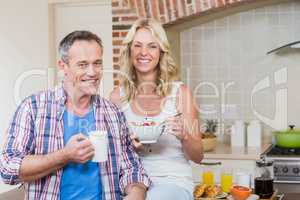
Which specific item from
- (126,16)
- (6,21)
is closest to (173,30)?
(126,16)

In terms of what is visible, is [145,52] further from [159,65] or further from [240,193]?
[240,193]

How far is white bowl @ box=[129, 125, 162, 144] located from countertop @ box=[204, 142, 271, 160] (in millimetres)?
2051

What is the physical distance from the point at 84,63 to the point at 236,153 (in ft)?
8.37

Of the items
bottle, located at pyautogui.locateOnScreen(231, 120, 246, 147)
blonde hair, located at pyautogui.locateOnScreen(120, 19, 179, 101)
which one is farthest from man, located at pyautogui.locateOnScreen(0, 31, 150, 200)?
bottle, located at pyautogui.locateOnScreen(231, 120, 246, 147)

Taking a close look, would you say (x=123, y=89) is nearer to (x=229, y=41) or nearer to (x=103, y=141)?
(x=103, y=141)

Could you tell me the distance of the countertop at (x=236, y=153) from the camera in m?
4.34

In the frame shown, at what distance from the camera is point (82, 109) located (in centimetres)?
223

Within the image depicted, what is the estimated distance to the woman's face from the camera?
8.44 feet

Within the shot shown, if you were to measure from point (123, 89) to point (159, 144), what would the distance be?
33cm

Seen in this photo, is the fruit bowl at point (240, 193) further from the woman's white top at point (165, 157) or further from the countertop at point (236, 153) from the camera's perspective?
the countertop at point (236, 153)

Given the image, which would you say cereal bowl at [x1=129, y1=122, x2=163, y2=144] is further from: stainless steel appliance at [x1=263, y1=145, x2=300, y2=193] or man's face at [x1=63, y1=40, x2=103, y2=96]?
stainless steel appliance at [x1=263, y1=145, x2=300, y2=193]

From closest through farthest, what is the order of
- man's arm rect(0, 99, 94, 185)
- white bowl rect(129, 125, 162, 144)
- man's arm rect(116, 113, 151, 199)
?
man's arm rect(0, 99, 94, 185)
man's arm rect(116, 113, 151, 199)
white bowl rect(129, 125, 162, 144)

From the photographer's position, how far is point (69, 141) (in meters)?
1.99

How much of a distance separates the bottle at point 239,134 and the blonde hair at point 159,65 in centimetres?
222
